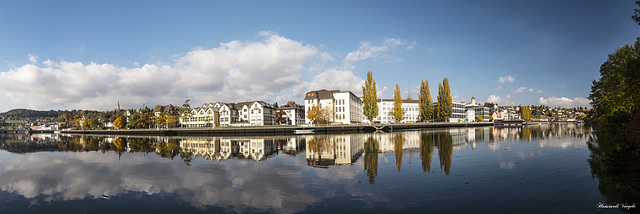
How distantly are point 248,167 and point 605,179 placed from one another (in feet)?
68.5

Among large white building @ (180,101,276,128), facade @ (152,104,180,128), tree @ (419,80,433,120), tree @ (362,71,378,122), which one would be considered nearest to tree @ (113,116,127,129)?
facade @ (152,104,180,128)

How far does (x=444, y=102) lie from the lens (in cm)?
11962

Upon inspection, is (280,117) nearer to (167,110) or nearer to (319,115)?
(319,115)

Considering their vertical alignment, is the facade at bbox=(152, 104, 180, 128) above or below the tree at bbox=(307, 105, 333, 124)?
above

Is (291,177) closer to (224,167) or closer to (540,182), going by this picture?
(224,167)

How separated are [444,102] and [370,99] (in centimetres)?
3442

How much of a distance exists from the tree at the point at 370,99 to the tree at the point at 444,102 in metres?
31.4

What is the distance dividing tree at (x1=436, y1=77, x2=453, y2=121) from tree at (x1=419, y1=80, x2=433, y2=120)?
3.62 m

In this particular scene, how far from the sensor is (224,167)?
77.8ft

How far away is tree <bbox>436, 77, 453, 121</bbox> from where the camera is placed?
119 m

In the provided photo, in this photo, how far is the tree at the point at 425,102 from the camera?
119 metres

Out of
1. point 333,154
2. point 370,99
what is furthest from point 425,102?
point 333,154

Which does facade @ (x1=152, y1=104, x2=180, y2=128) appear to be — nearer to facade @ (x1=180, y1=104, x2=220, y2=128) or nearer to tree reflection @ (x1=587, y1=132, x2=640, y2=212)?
facade @ (x1=180, y1=104, x2=220, y2=128)

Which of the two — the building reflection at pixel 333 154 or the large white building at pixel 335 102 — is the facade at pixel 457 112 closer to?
the large white building at pixel 335 102
